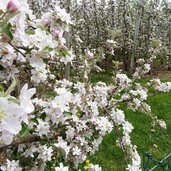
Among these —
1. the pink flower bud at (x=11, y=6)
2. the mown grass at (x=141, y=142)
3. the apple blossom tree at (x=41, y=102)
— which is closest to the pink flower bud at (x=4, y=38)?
the apple blossom tree at (x=41, y=102)

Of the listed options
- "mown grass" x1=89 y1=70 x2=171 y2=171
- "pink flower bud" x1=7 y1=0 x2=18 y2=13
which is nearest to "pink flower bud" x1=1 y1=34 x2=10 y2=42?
"pink flower bud" x1=7 y1=0 x2=18 y2=13

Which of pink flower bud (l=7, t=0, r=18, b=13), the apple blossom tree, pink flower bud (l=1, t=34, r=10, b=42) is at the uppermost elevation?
pink flower bud (l=7, t=0, r=18, b=13)

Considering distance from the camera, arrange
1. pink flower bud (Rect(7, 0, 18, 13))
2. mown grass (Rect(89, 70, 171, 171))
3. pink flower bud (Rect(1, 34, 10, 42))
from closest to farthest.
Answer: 1. pink flower bud (Rect(7, 0, 18, 13))
2. pink flower bud (Rect(1, 34, 10, 42))
3. mown grass (Rect(89, 70, 171, 171))

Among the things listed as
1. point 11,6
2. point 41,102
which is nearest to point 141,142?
point 41,102

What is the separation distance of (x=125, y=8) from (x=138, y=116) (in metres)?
5.61

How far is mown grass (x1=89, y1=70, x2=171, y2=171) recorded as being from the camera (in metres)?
4.91

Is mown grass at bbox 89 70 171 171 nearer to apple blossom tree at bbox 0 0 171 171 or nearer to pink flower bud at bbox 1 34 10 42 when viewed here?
apple blossom tree at bbox 0 0 171 171

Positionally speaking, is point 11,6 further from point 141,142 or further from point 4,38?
point 141,142

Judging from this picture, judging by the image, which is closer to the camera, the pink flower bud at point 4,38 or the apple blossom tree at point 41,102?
the apple blossom tree at point 41,102

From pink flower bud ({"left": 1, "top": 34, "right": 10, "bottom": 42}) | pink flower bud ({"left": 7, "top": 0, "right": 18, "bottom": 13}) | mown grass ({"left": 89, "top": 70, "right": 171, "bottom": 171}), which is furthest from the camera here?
mown grass ({"left": 89, "top": 70, "right": 171, "bottom": 171})

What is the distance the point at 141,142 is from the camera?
18.8 ft

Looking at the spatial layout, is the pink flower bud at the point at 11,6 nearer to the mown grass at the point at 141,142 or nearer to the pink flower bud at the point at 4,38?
the pink flower bud at the point at 4,38

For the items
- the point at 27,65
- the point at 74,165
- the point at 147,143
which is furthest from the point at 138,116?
the point at 27,65

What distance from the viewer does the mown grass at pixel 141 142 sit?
4914mm
